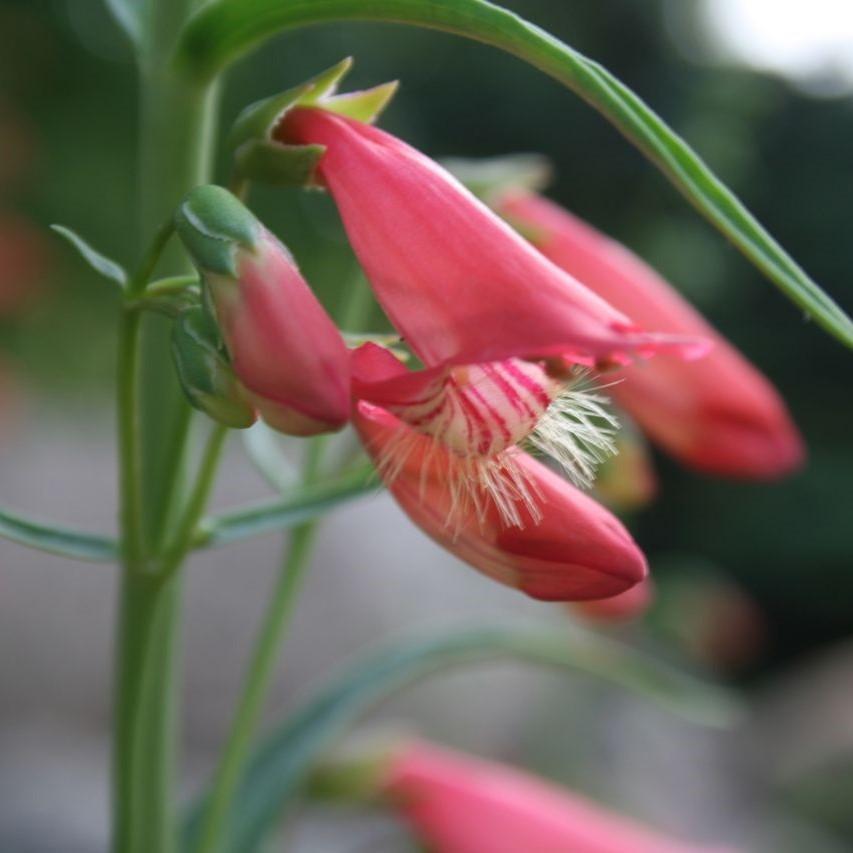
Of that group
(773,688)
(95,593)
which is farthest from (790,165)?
(95,593)

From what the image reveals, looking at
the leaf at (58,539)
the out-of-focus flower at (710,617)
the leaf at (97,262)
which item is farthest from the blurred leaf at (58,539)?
the out-of-focus flower at (710,617)

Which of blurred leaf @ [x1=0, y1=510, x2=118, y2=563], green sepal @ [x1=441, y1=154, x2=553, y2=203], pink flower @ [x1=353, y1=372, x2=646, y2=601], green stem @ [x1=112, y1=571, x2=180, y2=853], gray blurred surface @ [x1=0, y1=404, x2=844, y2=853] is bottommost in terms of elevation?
gray blurred surface @ [x1=0, y1=404, x2=844, y2=853]

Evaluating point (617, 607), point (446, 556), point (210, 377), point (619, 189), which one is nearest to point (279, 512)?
point (210, 377)

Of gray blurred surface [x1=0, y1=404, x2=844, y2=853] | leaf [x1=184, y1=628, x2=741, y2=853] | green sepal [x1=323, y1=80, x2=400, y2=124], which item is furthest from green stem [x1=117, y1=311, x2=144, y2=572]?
gray blurred surface [x1=0, y1=404, x2=844, y2=853]

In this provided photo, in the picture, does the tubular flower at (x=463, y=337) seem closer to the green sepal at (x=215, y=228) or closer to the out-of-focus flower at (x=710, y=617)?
the green sepal at (x=215, y=228)

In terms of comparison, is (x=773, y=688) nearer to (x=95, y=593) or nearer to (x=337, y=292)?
(x=337, y=292)

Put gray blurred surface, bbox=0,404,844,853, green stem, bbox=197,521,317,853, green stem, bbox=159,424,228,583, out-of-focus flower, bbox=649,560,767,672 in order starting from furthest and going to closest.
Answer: out-of-focus flower, bbox=649,560,767,672
gray blurred surface, bbox=0,404,844,853
green stem, bbox=197,521,317,853
green stem, bbox=159,424,228,583

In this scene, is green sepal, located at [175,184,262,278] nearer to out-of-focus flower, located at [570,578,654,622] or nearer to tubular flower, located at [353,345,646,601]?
tubular flower, located at [353,345,646,601]
